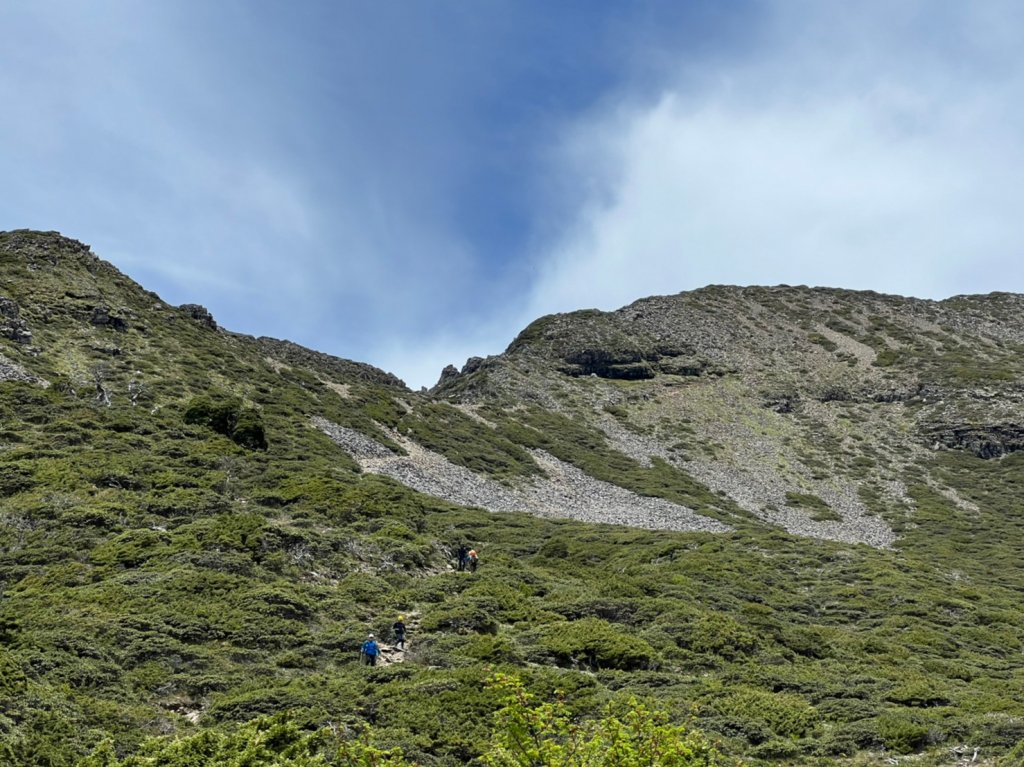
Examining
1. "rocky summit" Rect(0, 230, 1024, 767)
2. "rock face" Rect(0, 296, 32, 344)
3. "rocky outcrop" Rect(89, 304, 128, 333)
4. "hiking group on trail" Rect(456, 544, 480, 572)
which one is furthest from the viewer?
"rocky outcrop" Rect(89, 304, 128, 333)

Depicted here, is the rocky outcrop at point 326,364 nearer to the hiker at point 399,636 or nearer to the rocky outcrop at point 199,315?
the rocky outcrop at point 199,315

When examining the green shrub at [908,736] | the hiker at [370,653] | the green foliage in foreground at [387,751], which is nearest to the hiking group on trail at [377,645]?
the hiker at [370,653]

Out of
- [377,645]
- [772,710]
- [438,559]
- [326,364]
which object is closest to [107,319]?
[326,364]

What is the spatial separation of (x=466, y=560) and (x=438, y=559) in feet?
3.91

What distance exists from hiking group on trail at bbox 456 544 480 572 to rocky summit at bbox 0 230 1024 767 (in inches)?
18.2

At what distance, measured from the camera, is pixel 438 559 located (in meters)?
27.7

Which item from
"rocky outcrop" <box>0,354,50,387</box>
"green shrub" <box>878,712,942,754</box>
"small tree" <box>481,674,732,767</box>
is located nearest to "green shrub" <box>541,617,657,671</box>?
"green shrub" <box>878,712,942,754</box>

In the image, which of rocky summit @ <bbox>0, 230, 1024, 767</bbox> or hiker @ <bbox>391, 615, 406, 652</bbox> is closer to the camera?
rocky summit @ <bbox>0, 230, 1024, 767</bbox>

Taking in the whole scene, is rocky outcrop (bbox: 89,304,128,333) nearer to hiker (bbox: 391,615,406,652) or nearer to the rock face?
the rock face

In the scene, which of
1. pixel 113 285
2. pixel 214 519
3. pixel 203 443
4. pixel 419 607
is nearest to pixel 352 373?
pixel 113 285

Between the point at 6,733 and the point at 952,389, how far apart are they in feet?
300

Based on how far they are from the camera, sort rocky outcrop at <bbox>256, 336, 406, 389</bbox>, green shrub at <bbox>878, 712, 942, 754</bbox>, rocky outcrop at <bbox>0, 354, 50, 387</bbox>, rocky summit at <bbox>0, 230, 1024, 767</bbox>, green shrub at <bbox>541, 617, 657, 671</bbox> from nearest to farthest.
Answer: green shrub at <bbox>878, 712, 942, 754</bbox> → rocky summit at <bbox>0, 230, 1024, 767</bbox> → green shrub at <bbox>541, 617, 657, 671</bbox> → rocky outcrop at <bbox>0, 354, 50, 387</bbox> → rocky outcrop at <bbox>256, 336, 406, 389</bbox>

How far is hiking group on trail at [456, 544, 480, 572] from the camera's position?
1043 inches

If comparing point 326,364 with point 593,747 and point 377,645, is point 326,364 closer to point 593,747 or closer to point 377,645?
point 377,645
